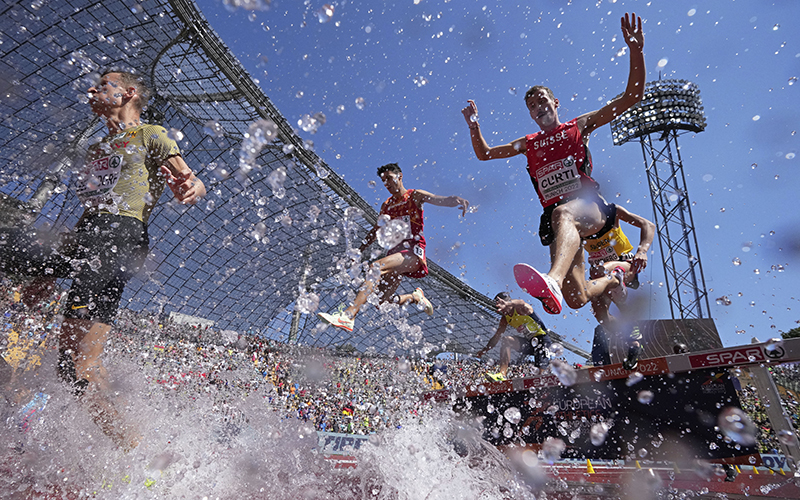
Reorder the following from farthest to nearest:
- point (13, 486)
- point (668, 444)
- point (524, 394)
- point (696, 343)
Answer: point (696, 343) → point (524, 394) → point (668, 444) → point (13, 486)

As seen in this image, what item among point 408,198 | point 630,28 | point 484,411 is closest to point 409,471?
point 408,198

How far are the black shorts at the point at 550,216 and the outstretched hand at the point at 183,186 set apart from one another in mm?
2323

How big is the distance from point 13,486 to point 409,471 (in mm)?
1863

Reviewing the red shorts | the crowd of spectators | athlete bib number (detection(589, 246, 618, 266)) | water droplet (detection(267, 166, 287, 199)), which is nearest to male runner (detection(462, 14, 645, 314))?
→ athlete bib number (detection(589, 246, 618, 266))

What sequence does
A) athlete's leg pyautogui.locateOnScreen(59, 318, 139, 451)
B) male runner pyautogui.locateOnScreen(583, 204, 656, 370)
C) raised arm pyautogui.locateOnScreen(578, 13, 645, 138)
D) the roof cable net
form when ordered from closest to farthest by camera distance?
athlete's leg pyautogui.locateOnScreen(59, 318, 139, 451)
raised arm pyautogui.locateOnScreen(578, 13, 645, 138)
male runner pyautogui.locateOnScreen(583, 204, 656, 370)
the roof cable net

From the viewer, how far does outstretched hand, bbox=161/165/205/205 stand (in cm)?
237

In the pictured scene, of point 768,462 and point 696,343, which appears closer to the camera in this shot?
point 768,462

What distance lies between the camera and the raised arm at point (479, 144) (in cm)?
341

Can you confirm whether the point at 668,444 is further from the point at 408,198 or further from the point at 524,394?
the point at 408,198

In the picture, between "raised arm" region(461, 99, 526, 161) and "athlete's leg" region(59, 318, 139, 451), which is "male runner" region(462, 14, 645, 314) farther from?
"athlete's leg" region(59, 318, 139, 451)

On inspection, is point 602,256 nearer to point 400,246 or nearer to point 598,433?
point 400,246

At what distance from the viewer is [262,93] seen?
15.5m

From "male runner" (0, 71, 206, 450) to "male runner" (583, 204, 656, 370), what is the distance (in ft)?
9.87

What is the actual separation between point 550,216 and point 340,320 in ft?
5.99
